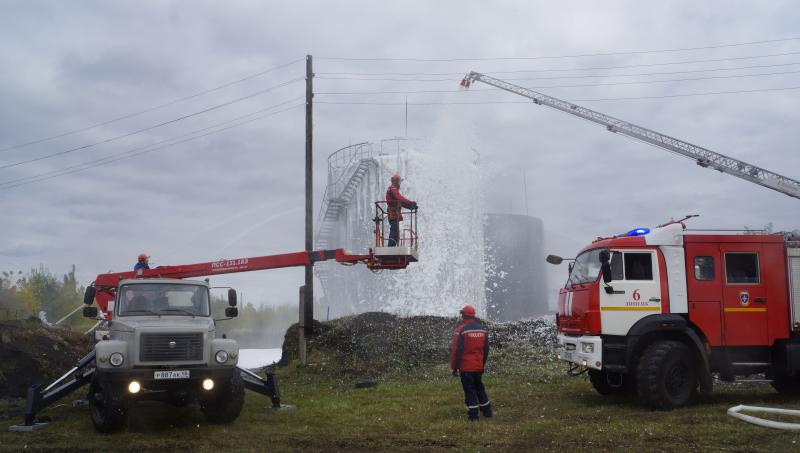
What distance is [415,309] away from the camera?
35.6 m

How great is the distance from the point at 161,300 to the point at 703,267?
34.9 feet

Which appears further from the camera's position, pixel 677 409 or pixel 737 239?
pixel 737 239

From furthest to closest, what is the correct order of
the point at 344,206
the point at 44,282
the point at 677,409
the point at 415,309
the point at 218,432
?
the point at 44,282 → the point at 344,206 → the point at 415,309 → the point at 677,409 → the point at 218,432

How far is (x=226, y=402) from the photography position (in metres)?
12.0

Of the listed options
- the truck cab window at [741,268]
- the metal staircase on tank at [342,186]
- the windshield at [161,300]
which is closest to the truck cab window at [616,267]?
the truck cab window at [741,268]

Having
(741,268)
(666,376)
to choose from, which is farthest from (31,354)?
(741,268)

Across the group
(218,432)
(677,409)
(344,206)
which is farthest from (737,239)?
(344,206)

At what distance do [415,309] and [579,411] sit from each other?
75.8 ft

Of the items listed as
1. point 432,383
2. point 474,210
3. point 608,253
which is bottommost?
point 432,383

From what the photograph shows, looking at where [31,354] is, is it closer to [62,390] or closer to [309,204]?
[62,390]

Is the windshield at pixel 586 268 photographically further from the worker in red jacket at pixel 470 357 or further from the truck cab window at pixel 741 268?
the worker in red jacket at pixel 470 357

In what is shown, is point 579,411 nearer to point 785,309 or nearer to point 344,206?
point 785,309

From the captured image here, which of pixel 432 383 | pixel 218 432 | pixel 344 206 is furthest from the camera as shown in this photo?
pixel 344 206

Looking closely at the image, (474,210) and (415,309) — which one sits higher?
(474,210)
